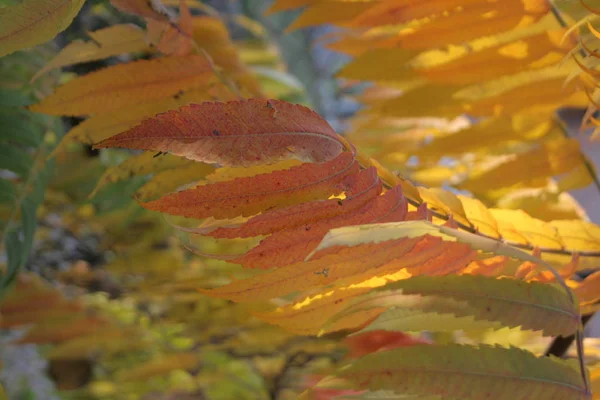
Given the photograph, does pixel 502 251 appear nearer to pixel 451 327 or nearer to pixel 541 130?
pixel 451 327

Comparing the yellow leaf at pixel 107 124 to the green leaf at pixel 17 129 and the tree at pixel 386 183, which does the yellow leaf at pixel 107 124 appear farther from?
the green leaf at pixel 17 129

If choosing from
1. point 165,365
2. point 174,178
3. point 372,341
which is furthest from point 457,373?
point 165,365

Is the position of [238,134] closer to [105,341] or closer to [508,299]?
[508,299]

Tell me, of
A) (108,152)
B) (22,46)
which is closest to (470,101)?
(22,46)

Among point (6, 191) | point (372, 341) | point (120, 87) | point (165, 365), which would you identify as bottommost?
point (165, 365)

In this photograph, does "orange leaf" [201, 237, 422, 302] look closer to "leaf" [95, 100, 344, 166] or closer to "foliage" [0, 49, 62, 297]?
"leaf" [95, 100, 344, 166]

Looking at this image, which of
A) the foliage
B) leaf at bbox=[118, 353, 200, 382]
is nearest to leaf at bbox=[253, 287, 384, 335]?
the foliage

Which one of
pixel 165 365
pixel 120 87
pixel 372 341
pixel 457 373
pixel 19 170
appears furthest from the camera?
pixel 165 365

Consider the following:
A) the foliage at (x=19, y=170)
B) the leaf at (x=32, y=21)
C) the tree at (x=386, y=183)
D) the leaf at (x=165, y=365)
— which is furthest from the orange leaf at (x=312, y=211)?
the leaf at (x=165, y=365)
